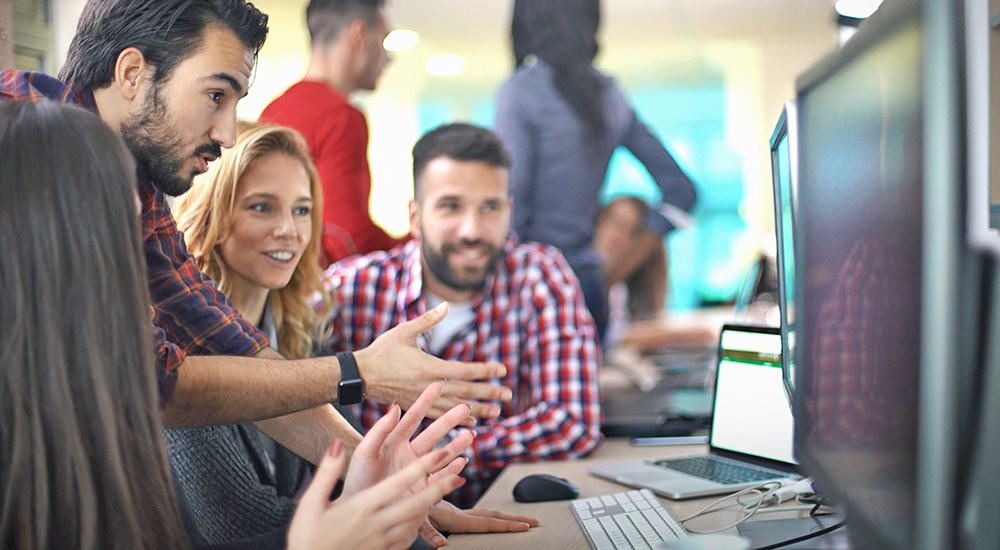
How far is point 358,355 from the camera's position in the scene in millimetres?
1222

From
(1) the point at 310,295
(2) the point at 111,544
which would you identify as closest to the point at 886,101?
(2) the point at 111,544

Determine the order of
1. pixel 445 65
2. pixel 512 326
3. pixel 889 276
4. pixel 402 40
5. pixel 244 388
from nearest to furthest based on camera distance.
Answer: pixel 889 276 → pixel 244 388 → pixel 512 326 → pixel 402 40 → pixel 445 65

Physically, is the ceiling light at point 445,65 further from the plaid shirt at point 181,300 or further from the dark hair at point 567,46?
the plaid shirt at point 181,300

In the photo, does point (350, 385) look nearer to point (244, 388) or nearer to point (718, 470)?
point (244, 388)

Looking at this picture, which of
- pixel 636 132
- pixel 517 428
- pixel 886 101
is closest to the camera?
pixel 886 101

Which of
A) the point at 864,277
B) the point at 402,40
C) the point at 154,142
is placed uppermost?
the point at 402,40

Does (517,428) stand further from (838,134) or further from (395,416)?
(838,134)

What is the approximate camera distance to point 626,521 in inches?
41.8

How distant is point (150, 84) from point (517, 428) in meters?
0.98

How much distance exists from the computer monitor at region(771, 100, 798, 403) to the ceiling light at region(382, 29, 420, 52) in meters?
2.38

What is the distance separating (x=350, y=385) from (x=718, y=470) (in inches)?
24.5

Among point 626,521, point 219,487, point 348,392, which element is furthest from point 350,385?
point 626,521

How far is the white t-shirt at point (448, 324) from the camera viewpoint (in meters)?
2.00

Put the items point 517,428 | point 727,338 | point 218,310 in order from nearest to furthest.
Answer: point 218,310
point 727,338
point 517,428
